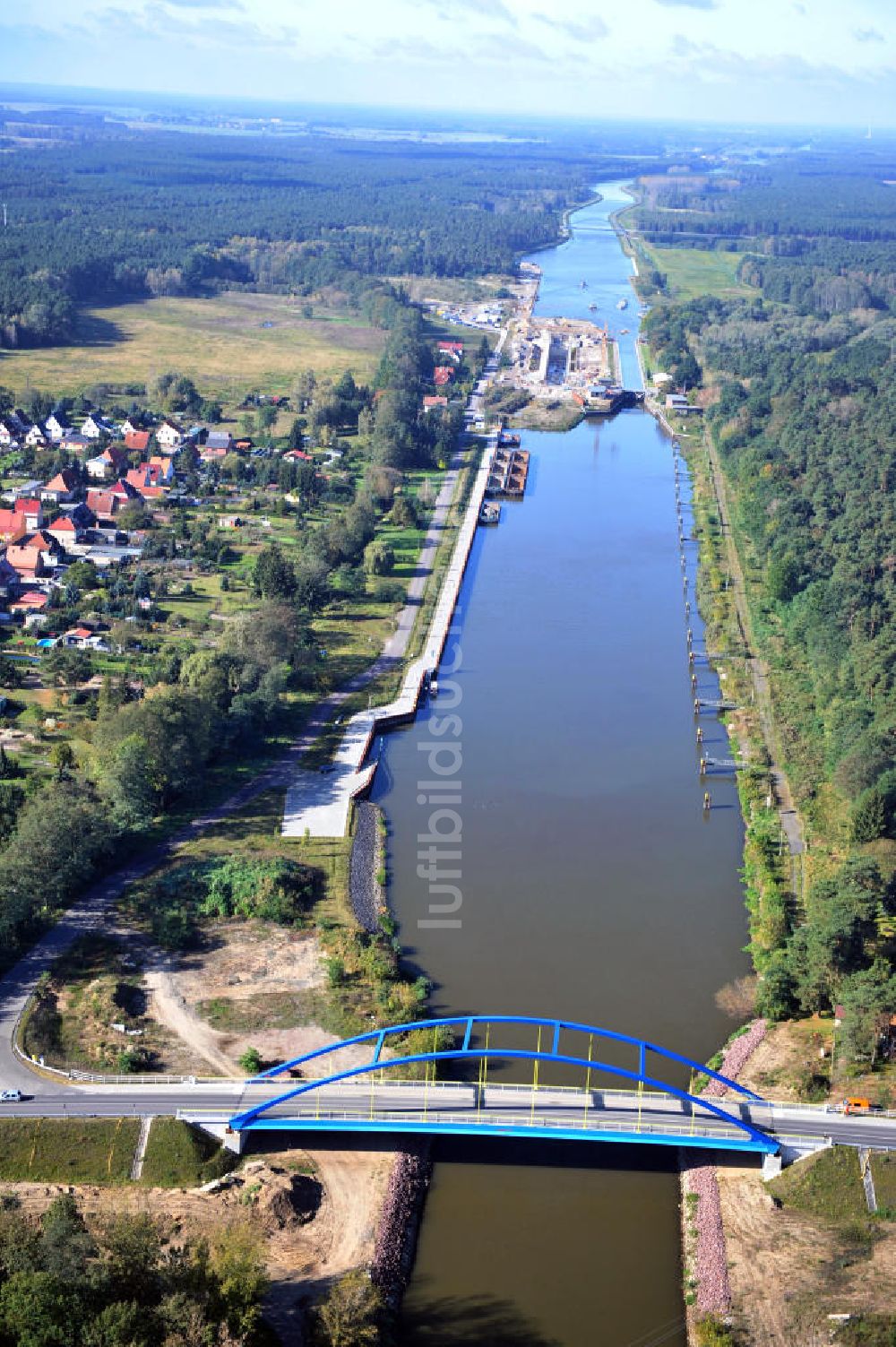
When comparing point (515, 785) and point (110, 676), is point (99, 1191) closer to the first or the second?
point (515, 785)

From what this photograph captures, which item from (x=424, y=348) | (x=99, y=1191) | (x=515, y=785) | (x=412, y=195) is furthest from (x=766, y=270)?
(x=99, y=1191)

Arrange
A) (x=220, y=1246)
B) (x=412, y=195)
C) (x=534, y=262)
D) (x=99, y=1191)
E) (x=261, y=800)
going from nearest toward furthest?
A: (x=220, y=1246), (x=99, y=1191), (x=261, y=800), (x=534, y=262), (x=412, y=195)

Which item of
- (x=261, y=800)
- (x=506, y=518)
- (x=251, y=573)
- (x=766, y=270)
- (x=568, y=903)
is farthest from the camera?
(x=766, y=270)

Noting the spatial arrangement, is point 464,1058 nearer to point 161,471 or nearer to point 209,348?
point 161,471

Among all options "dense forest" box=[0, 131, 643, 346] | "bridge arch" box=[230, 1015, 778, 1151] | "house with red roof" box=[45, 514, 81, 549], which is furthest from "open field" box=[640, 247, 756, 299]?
"bridge arch" box=[230, 1015, 778, 1151]

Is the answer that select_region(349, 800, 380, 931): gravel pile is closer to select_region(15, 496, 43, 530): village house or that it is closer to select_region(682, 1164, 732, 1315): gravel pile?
select_region(682, 1164, 732, 1315): gravel pile
